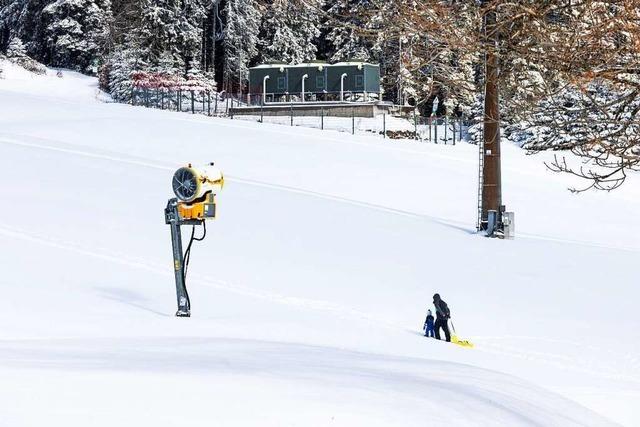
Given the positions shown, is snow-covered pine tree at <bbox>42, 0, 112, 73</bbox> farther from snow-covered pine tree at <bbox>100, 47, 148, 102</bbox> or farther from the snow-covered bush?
the snow-covered bush

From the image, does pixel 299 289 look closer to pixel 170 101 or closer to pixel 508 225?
pixel 508 225

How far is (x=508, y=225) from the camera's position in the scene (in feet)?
72.1

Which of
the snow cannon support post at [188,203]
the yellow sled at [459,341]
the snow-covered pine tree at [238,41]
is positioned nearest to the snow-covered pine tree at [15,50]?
the snow-covered pine tree at [238,41]

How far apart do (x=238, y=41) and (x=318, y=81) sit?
8140mm

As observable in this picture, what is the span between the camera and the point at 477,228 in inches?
898

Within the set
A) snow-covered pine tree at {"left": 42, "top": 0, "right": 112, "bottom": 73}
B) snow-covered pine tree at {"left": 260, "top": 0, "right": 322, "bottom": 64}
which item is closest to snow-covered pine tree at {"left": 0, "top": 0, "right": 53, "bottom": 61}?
snow-covered pine tree at {"left": 42, "top": 0, "right": 112, "bottom": 73}

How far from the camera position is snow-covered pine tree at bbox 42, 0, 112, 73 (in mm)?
61562

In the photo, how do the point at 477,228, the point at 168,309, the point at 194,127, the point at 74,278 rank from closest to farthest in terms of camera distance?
the point at 168,309, the point at 74,278, the point at 477,228, the point at 194,127

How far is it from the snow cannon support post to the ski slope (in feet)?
2.13

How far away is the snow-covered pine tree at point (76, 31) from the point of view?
61562mm

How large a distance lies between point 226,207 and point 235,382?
51.2 ft

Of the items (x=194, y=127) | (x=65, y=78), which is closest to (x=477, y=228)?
(x=194, y=127)

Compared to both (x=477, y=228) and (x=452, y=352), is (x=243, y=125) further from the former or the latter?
(x=452, y=352)

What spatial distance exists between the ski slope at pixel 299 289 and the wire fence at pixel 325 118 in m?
9.31
